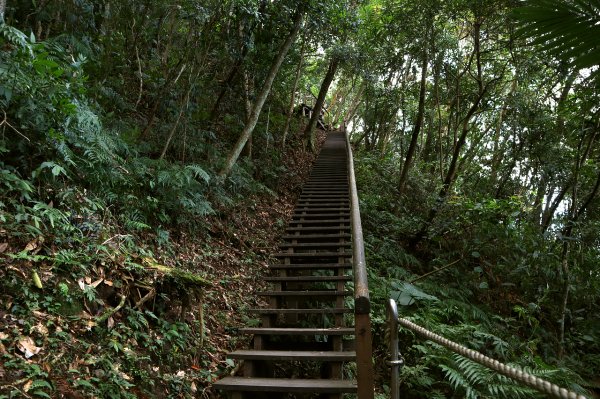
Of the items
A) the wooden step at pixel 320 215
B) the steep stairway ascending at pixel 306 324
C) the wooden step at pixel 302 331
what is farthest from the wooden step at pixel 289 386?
the wooden step at pixel 320 215

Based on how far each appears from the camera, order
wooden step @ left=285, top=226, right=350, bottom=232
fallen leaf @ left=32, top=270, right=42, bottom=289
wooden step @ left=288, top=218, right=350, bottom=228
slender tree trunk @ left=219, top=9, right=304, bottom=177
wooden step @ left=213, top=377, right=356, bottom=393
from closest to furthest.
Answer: fallen leaf @ left=32, top=270, right=42, bottom=289 → wooden step @ left=213, top=377, right=356, bottom=393 → wooden step @ left=285, top=226, right=350, bottom=232 → slender tree trunk @ left=219, top=9, right=304, bottom=177 → wooden step @ left=288, top=218, right=350, bottom=228

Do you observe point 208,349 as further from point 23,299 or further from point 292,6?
point 292,6

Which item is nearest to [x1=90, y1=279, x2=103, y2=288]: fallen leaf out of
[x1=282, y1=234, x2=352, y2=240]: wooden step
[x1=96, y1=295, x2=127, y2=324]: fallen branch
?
[x1=96, y1=295, x2=127, y2=324]: fallen branch

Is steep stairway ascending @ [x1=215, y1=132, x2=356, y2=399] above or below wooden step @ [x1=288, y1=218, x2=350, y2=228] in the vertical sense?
below

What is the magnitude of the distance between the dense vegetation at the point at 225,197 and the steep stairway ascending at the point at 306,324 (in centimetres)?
47

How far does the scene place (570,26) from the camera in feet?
4.73

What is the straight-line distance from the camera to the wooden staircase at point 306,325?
11.1 feet

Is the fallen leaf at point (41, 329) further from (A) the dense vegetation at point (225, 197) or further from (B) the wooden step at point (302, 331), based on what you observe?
(B) the wooden step at point (302, 331)

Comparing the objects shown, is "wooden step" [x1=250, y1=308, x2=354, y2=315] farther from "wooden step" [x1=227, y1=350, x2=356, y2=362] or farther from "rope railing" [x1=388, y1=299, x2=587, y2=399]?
"rope railing" [x1=388, y1=299, x2=587, y2=399]

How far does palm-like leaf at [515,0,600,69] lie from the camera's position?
1408mm

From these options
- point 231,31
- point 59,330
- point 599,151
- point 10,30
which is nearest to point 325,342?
point 59,330

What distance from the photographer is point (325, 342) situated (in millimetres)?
4340

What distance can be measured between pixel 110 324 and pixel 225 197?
387cm

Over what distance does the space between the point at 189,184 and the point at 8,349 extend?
3299mm
